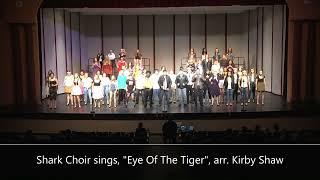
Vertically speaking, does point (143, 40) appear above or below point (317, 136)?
above

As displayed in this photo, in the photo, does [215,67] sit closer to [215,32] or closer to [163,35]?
[215,32]

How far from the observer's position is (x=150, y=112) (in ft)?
39.7

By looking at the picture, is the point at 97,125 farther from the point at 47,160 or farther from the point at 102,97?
the point at 47,160

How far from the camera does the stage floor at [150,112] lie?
39.3 feet

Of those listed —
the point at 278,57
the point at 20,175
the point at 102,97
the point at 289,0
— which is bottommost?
the point at 20,175

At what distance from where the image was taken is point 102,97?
1286 centimetres

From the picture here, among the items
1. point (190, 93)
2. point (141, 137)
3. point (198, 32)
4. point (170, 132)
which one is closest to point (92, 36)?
point (198, 32)

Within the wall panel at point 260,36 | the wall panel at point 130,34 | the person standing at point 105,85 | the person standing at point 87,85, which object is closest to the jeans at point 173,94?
the person standing at point 105,85

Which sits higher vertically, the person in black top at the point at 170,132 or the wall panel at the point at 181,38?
the wall panel at the point at 181,38

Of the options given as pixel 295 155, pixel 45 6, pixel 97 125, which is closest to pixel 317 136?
pixel 295 155

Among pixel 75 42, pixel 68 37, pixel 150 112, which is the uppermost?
pixel 68 37

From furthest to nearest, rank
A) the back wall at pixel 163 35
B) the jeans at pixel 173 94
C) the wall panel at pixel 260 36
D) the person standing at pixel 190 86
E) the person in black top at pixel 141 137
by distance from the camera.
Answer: the back wall at pixel 163 35 < the wall panel at pixel 260 36 < the jeans at pixel 173 94 < the person standing at pixel 190 86 < the person in black top at pixel 141 137

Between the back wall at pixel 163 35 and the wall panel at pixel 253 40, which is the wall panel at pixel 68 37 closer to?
the back wall at pixel 163 35

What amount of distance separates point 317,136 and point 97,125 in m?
5.94
